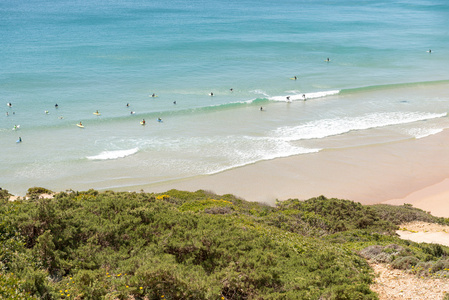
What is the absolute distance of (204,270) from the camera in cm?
1065

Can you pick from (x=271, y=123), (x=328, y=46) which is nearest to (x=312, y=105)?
(x=271, y=123)

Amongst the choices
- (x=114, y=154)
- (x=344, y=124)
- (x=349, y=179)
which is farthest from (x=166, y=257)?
(x=344, y=124)

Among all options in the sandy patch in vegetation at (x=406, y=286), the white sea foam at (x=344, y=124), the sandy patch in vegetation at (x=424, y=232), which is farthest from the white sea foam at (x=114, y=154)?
the sandy patch in vegetation at (x=406, y=286)

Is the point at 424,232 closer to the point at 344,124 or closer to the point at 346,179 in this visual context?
the point at 346,179

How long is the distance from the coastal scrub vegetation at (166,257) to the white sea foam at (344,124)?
19.2 meters

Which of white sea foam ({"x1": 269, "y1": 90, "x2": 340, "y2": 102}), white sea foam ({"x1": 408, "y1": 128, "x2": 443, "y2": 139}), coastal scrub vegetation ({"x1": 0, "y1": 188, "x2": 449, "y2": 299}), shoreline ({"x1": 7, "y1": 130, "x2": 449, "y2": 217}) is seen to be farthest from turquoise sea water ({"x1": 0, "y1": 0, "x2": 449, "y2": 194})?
coastal scrub vegetation ({"x1": 0, "y1": 188, "x2": 449, "y2": 299})

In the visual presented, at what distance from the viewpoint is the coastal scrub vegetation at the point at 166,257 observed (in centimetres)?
921

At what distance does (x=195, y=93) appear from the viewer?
145 ft

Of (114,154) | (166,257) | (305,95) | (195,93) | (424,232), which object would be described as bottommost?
(424,232)

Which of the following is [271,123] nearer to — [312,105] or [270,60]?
[312,105]

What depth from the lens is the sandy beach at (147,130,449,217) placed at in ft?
80.2

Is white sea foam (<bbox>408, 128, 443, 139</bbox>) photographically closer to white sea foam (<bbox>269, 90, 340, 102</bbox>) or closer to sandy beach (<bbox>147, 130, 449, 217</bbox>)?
sandy beach (<bbox>147, 130, 449, 217</bbox>)

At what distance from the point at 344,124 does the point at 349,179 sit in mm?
11144

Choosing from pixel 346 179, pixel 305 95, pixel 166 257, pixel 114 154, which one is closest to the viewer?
pixel 166 257
